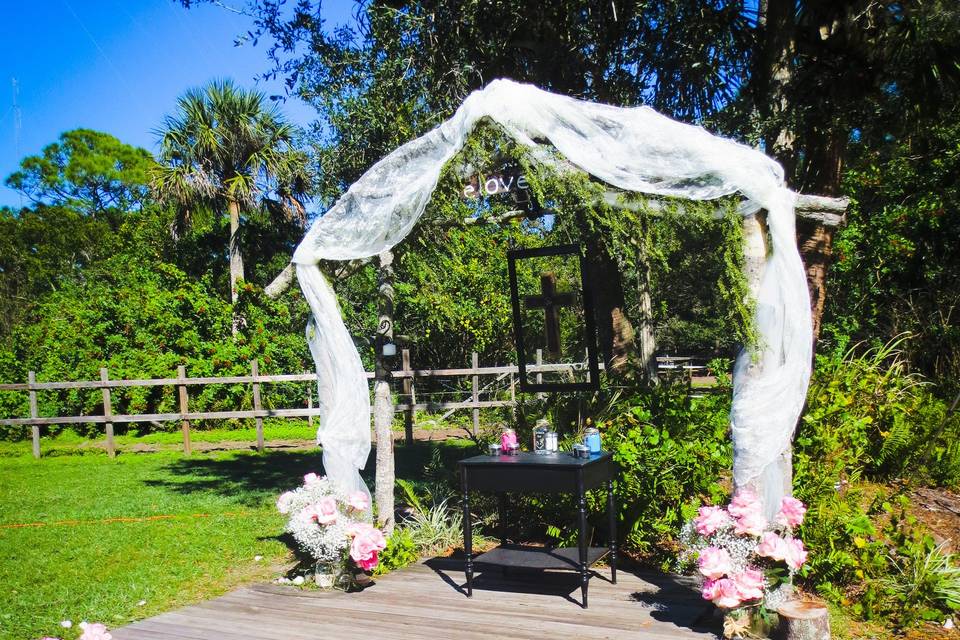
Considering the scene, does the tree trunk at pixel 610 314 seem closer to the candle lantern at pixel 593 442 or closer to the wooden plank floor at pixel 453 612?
the candle lantern at pixel 593 442

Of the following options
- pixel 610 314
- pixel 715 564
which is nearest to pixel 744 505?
pixel 715 564

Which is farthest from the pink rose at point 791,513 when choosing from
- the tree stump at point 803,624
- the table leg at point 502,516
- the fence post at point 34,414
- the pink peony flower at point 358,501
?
the fence post at point 34,414

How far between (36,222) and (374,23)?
92.1 feet

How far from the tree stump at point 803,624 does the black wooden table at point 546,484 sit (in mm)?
1158

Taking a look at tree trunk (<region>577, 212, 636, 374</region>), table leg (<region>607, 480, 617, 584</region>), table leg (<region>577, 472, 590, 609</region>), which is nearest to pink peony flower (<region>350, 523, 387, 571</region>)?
table leg (<region>577, 472, 590, 609</region>)

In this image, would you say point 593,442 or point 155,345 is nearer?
point 593,442

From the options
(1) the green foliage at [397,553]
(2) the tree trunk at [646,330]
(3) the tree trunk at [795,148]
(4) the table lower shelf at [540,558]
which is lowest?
(1) the green foliage at [397,553]

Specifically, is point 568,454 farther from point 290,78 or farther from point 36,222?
point 36,222

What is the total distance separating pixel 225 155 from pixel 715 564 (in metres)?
15.9

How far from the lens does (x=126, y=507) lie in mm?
8531

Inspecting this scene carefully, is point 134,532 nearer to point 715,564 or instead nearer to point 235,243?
point 715,564

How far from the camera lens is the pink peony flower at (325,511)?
4973 mm

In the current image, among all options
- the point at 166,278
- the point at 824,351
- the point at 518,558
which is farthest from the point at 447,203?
the point at 166,278

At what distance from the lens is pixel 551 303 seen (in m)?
6.34
